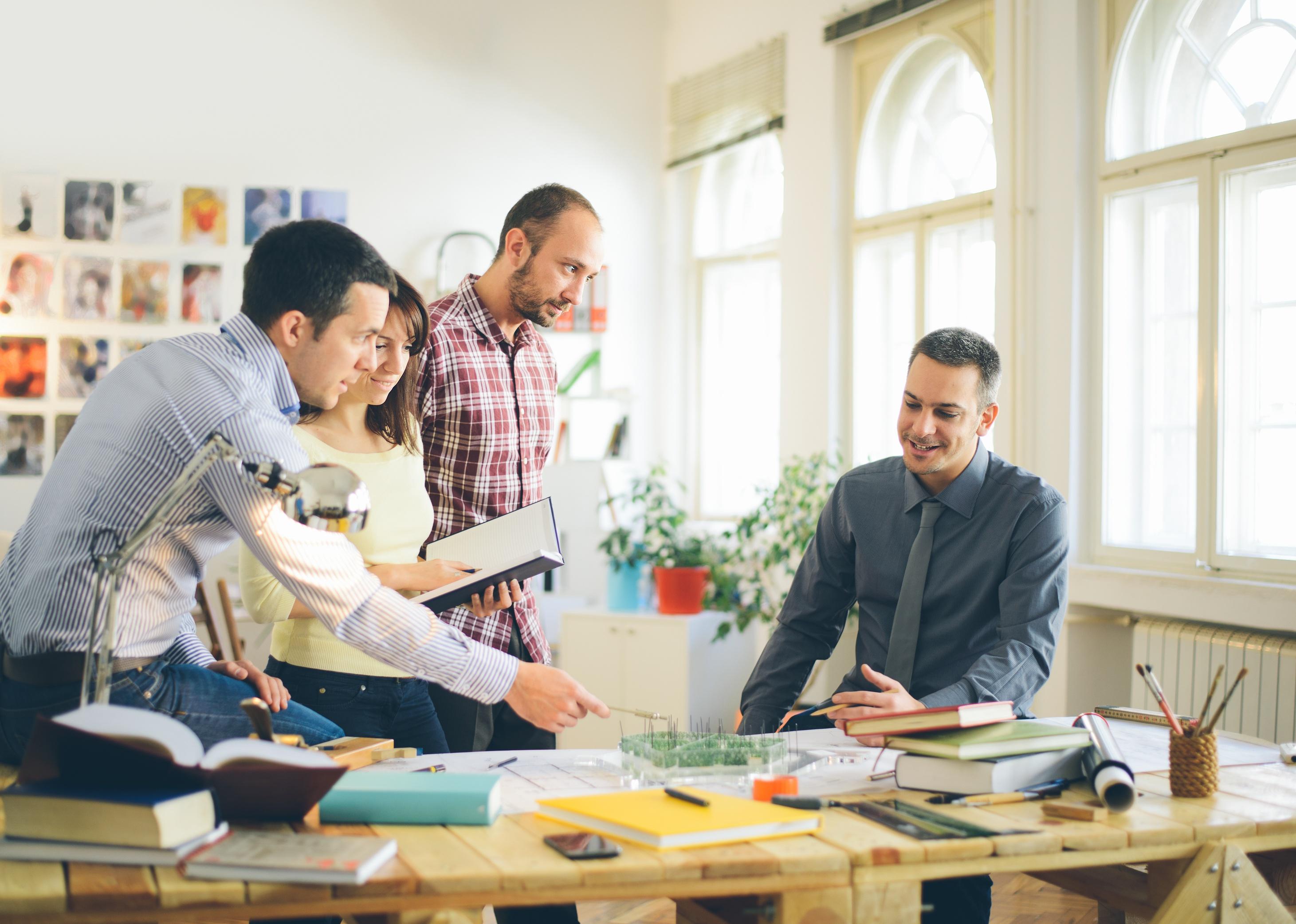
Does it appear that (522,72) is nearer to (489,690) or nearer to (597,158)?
(597,158)

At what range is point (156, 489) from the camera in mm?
1420

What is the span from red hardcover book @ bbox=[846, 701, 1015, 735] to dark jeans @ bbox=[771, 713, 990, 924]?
478 mm

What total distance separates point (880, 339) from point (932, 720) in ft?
11.6

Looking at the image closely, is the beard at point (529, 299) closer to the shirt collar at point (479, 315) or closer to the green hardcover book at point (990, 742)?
the shirt collar at point (479, 315)

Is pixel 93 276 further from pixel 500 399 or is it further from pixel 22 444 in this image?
pixel 500 399

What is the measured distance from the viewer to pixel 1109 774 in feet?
4.95

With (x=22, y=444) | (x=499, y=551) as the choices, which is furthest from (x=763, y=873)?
(x=22, y=444)

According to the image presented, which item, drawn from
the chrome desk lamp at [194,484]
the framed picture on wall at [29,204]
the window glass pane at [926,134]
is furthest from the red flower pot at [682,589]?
the chrome desk lamp at [194,484]

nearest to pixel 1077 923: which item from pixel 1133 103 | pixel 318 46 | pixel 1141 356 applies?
pixel 1141 356

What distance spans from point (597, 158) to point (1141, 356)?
3.21 metres

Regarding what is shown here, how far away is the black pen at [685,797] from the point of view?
4.68 feet

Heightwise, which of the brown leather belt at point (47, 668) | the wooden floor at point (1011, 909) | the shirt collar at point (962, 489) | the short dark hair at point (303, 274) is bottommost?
the wooden floor at point (1011, 909)

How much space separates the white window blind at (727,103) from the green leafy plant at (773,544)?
1.72 metres

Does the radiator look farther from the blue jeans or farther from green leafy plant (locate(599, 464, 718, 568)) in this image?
the blue jeans
